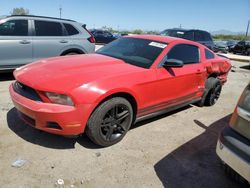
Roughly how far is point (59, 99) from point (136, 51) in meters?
1.83

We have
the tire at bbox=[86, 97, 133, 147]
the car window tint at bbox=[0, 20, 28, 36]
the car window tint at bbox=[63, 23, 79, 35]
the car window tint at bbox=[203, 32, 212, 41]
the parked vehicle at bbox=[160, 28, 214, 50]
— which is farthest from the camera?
the car window tint at bbox=[203, 32, 212, 41]

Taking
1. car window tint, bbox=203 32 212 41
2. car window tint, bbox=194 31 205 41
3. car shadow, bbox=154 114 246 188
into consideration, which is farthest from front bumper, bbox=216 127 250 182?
car window tint, bbox=203 32 212 41

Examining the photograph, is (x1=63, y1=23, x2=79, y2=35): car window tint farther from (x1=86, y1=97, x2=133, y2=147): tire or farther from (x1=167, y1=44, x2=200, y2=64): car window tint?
(x1=86, y1=97, x2=133, y2=147): tire

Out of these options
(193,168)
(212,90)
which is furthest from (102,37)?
(193,168)

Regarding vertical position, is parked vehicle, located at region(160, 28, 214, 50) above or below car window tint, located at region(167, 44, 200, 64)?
above

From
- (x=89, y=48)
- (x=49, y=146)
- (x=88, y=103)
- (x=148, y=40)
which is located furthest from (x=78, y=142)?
(x=89, y=48)

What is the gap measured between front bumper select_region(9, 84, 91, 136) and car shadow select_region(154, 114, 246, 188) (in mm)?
1156

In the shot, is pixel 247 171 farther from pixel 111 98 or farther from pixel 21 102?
pixel 21 102

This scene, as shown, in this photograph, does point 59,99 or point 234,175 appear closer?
point 234,175

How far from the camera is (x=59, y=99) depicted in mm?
2990

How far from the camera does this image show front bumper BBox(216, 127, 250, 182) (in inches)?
87.3

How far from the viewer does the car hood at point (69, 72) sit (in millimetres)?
3074

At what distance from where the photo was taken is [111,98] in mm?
3311

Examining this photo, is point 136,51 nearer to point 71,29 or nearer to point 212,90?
point 212,90
